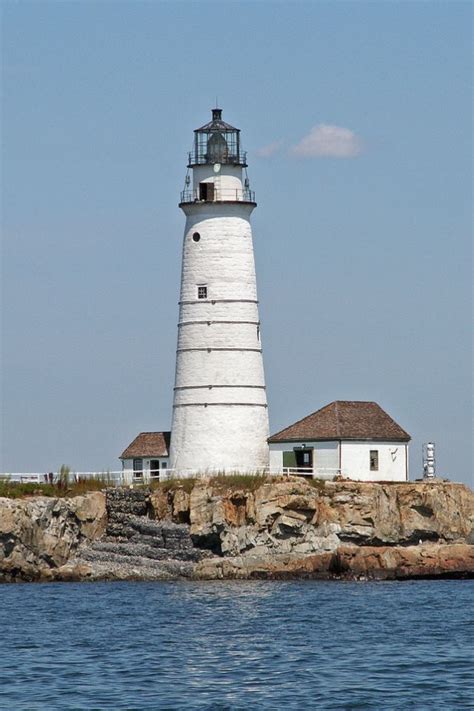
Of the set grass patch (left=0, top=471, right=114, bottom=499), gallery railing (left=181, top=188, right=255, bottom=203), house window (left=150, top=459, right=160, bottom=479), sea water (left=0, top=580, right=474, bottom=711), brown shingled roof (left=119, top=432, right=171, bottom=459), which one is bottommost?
sea water (left=0, top=580, right=474, bottom=711)

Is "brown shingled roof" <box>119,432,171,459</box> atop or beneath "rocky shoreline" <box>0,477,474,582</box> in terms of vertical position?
atop

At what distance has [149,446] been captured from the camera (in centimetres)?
5822

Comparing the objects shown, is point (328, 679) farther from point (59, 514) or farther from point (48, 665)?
point (59, 514)

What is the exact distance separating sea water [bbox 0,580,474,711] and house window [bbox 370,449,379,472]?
7991mm

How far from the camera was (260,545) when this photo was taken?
5038 cm

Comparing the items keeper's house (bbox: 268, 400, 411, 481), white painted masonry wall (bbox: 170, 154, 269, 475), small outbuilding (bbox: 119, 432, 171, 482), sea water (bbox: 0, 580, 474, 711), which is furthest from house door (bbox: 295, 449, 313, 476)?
sea water (bbox: 0, 580, 474, 711)

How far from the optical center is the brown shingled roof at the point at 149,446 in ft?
189

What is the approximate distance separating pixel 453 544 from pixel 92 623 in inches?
715

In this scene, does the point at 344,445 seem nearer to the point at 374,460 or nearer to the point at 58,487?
the point at 374,460

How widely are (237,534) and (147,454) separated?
8.68 meters

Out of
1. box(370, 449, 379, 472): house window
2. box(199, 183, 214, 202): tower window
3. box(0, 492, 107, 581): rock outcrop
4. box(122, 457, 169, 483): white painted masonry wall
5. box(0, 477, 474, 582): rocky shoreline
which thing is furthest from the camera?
box(122, 457, 169, 483): white painted masonry wall

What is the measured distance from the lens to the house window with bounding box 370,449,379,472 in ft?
180

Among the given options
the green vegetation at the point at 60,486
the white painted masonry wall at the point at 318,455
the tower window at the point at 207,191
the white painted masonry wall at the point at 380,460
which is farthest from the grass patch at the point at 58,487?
the tower window at the point at 207,191

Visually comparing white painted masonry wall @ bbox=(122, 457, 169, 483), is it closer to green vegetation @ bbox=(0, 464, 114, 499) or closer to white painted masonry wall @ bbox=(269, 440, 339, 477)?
green vegetation @ bbox=(0, 464, 114, 499)
